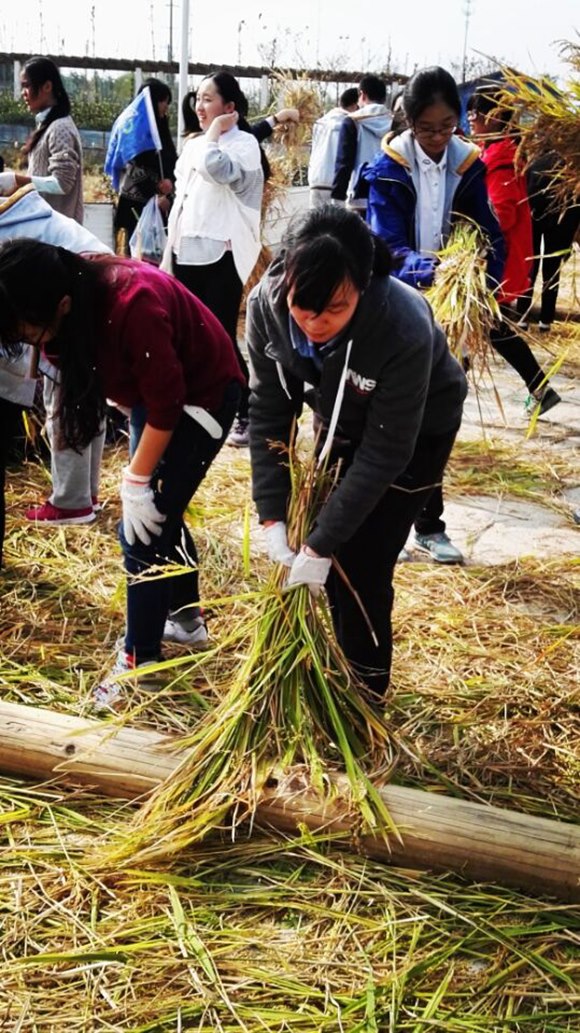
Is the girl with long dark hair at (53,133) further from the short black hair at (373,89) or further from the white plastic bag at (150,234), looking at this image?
the short black hair at (373,89)

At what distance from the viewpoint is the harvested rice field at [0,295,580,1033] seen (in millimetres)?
2037

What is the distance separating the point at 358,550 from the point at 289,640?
29 cm

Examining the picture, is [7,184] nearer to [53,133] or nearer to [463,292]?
[53,133]

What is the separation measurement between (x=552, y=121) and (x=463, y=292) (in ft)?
3.89

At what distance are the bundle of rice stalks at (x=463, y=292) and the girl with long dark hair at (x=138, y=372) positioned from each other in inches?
47.0

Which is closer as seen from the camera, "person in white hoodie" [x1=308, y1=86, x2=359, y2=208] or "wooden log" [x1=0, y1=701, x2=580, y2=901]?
"wooden log" [x1=0, y1=701, x2=580, y2=901]

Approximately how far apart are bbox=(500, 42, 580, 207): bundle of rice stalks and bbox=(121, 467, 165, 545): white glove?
1.32 meters

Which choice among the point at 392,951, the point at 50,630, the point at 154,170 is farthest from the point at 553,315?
the point at 392,951

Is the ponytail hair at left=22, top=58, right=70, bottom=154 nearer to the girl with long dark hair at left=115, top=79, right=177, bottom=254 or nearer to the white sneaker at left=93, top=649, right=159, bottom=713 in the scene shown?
the girl with long dark hair at left=115, top=79, right=177, bottom=254

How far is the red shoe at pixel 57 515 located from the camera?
14.3 ft

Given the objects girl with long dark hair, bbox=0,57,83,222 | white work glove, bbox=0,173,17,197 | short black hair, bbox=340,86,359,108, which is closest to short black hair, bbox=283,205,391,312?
white work glove, bbox=0,173,17,197

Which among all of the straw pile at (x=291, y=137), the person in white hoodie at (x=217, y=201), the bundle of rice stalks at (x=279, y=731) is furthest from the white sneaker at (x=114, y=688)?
the straw pile at (x=291, y=137)

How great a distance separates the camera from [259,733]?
2520 millimetres

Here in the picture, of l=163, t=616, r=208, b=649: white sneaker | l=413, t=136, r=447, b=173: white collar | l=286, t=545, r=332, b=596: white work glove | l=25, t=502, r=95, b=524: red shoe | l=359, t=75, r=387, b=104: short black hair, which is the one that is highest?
l=359, t=75, r=387, b=104: short black hair
